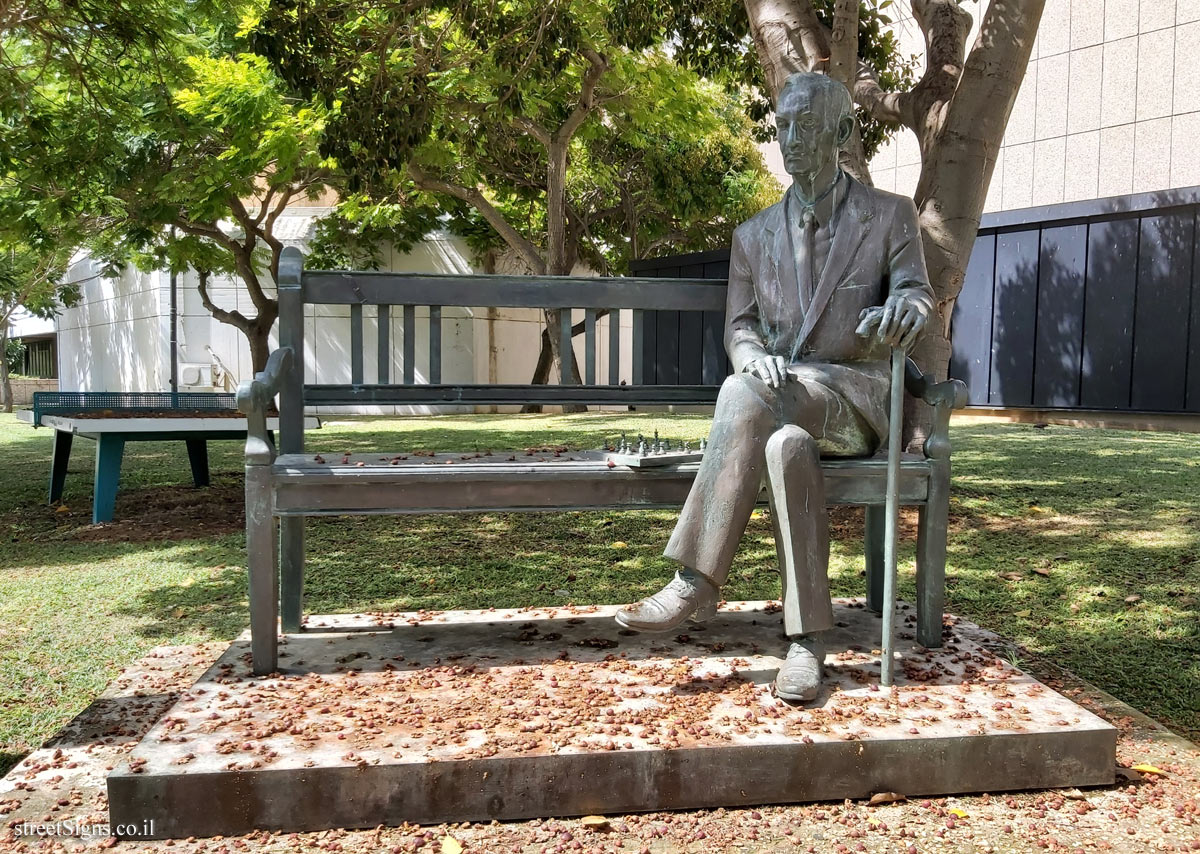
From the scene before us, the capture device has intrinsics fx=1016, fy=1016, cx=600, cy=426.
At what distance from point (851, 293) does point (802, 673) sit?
1.31 m

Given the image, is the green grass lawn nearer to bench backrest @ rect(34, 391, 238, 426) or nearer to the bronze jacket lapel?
bench backrest @ rect(34, 391, 238, 426)

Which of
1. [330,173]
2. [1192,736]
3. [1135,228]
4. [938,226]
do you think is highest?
[330,173]

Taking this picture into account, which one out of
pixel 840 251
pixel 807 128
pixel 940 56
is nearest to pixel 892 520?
pixel 840 251

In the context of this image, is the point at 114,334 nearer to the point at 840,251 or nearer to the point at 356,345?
the point at 356,345

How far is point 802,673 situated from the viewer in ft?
9.86

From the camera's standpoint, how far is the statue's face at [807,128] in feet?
11.0

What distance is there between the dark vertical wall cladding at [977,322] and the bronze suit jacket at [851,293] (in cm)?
1159

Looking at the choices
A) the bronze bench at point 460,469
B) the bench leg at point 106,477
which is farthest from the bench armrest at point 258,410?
the bench leg at point 106,477

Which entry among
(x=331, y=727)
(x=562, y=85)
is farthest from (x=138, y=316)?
(x=331, y=727)

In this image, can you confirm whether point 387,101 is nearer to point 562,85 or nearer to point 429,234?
point 562,85

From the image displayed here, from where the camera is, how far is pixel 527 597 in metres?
4.98

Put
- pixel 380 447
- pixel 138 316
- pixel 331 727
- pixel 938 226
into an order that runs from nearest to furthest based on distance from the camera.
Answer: pixel 331 727 → pixel 938 226 → pixel 380 447 → pixel 138 316

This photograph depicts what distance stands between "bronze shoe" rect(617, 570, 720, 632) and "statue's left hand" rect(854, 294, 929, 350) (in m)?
0.94

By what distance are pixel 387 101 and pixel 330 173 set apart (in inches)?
448
